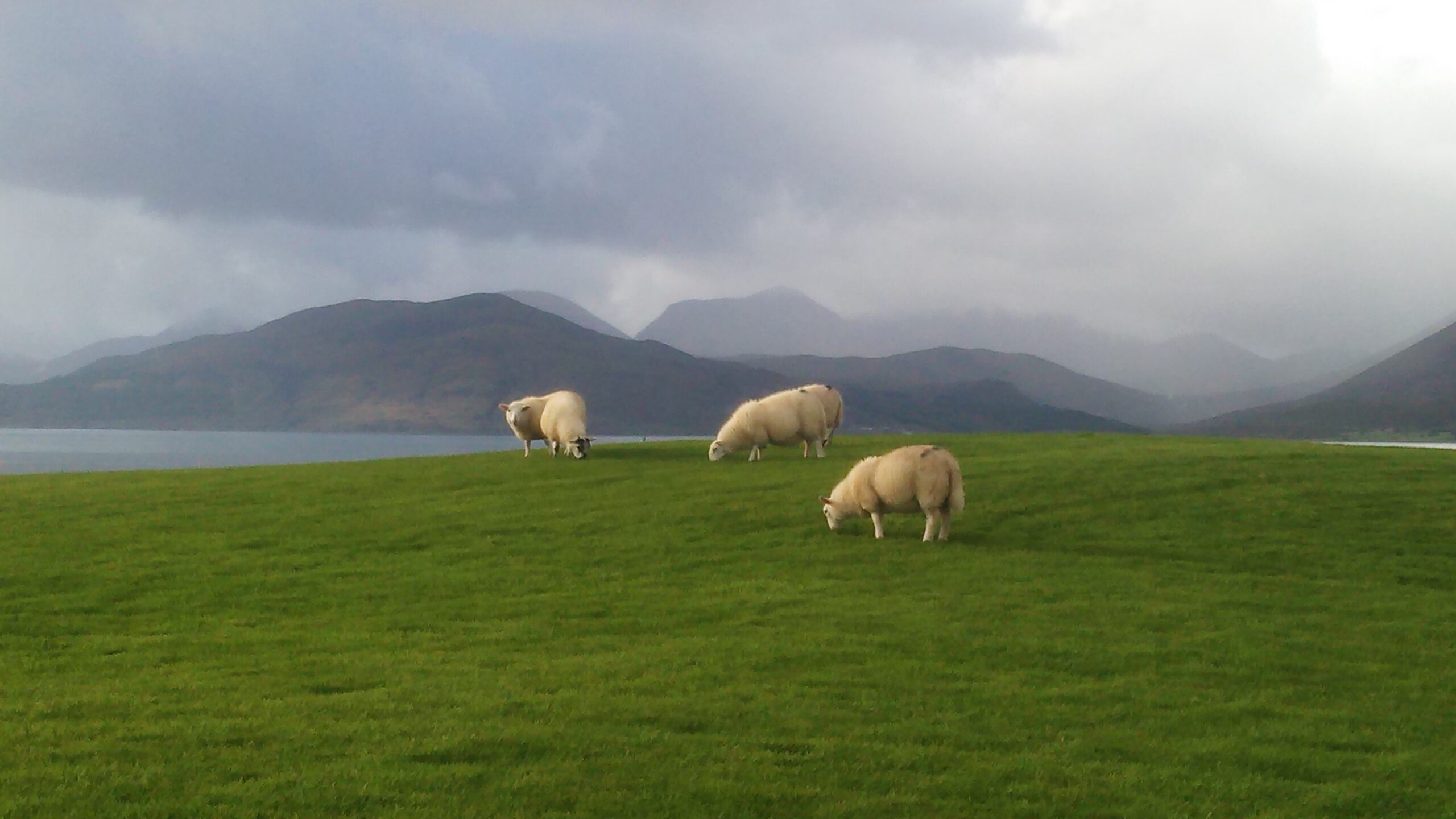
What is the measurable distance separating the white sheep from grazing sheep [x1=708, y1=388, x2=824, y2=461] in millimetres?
4525

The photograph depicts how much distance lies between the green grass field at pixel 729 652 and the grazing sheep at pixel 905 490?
55 cm

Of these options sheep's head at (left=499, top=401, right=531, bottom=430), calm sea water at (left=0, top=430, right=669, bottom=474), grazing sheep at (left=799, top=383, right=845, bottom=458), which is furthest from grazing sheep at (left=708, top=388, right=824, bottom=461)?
calm sea water at (left=0, top=430, right=669, bottom=474)

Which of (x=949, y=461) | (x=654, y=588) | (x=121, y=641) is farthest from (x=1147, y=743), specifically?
(x=121, y=641)

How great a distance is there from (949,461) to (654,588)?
6.34m

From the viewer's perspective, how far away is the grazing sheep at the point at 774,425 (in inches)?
1240

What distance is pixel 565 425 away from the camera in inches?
1304

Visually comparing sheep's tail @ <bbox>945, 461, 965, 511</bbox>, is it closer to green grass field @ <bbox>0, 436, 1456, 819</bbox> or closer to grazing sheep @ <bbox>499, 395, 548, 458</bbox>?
green grass field @ <bbox>0, 436, 1456, 819</bbox>

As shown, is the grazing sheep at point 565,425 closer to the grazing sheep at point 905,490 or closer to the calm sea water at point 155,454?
the grazing sheep at point 905,490

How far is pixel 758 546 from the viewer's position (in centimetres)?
1934

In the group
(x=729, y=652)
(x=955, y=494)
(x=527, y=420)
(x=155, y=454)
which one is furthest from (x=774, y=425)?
(x=155, y=454)

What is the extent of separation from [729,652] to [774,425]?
19.7m

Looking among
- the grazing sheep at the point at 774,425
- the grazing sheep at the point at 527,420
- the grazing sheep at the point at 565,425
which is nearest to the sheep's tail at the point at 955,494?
the grazing sheep at the point at 774,425

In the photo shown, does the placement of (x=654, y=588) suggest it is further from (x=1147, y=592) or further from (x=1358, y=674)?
(x=1358, y=674)

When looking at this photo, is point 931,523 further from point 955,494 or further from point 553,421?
point 553,421
